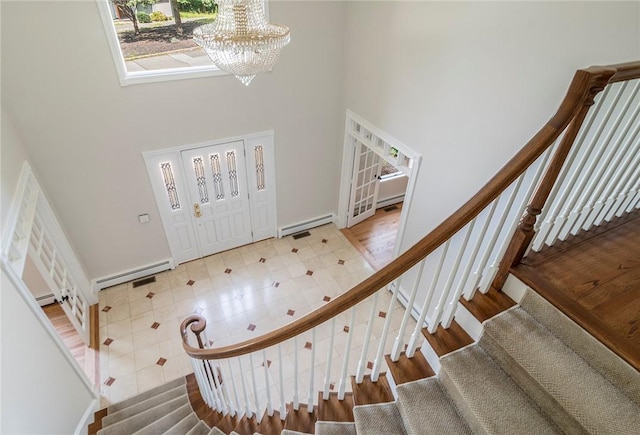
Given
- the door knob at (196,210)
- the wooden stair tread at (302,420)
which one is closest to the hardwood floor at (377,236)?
the door knob at (196,210)

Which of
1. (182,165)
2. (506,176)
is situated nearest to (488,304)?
(506,176)

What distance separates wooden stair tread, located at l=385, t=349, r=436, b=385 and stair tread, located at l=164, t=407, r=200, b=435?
234cm

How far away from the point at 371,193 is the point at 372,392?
5255 mm

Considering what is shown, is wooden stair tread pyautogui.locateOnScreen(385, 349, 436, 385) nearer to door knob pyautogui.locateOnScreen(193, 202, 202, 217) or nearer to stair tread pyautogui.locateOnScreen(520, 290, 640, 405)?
stair tread pyautogui.locateOnScreen(520, 290, 640, 405)

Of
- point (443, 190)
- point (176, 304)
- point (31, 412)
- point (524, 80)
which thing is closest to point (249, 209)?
point (176, 304)

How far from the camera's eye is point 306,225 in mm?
6793

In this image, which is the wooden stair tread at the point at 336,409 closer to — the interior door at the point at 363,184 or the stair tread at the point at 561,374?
the stair tread at the point at 561,374

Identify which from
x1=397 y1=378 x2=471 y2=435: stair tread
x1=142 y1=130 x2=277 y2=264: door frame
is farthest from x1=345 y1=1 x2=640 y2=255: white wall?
x1=397 y1=378 x2=471 y2=435: stair tread

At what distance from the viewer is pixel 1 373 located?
2.34m

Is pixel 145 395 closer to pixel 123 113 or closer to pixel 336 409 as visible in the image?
pixel 336 409

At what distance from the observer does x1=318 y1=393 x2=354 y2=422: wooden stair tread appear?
7.16ft

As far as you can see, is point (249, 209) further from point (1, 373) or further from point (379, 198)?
point (1, 373)

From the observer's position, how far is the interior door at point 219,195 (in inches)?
211

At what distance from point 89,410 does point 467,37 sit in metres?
5.46
